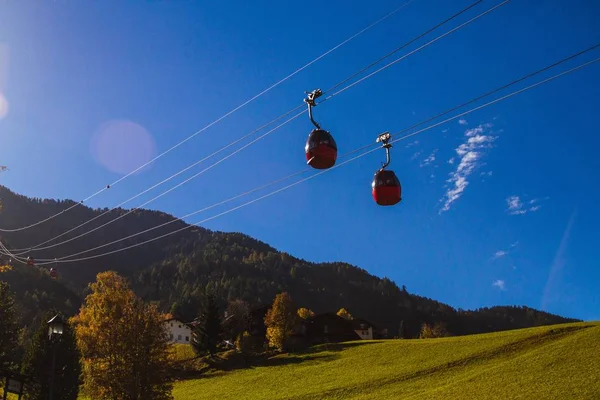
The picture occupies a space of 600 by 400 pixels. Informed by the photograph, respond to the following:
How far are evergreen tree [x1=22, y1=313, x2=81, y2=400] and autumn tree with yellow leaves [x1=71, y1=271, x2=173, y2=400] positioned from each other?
12.1 meters

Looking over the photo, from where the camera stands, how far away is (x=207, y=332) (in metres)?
80.4

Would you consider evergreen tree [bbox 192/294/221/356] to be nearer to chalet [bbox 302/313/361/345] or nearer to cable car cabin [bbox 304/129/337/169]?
chalet [bbox 302/313/361/345]

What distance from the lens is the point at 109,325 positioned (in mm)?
34812

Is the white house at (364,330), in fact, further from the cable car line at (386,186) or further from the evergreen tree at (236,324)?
the cable car line at (386,186)

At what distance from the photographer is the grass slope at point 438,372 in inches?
1543

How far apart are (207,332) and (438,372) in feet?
137

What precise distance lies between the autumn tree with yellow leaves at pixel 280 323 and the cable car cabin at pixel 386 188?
6976 centimetres

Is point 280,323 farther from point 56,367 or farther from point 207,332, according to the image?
point 56,367

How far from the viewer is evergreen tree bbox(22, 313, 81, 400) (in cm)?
4453

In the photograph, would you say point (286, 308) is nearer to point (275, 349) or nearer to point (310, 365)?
point (275, 349)

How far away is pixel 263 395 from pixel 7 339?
89.7 ft

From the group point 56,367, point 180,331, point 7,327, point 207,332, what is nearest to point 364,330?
point 180,331

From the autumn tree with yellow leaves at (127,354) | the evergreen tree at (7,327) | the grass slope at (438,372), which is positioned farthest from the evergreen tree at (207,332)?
the autumn tree with yellow leaves at (127,354)

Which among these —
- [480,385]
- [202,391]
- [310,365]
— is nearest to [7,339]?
[202,391]
